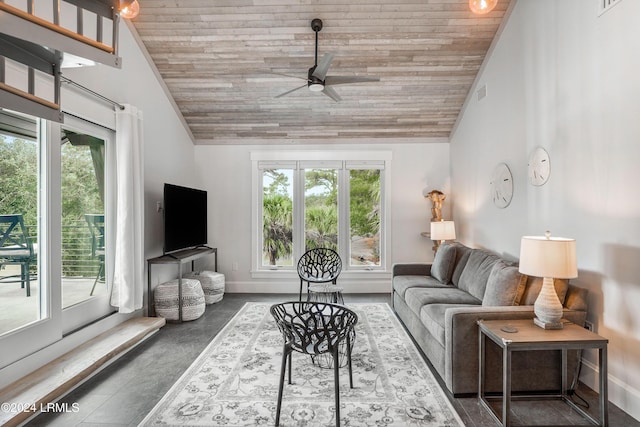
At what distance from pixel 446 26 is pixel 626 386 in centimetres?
362

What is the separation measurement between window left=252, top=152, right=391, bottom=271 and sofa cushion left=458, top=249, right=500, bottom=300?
193 cm

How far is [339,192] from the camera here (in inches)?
224

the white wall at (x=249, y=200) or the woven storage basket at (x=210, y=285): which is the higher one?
the white wall at (x=249, y=200)

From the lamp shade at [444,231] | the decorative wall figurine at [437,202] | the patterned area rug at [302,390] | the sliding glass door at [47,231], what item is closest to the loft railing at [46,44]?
the sliding glass door at [47,231]

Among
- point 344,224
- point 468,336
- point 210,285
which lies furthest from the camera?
point 344,224

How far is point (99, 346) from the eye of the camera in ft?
10.0

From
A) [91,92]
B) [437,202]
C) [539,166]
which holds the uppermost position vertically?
[91,92]

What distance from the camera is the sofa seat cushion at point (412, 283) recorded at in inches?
156

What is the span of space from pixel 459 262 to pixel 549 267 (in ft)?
6.18

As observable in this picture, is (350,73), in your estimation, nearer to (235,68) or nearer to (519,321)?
(235,68)

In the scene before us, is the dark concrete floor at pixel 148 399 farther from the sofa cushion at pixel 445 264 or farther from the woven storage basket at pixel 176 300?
the sofa cushion at pixel 445 264

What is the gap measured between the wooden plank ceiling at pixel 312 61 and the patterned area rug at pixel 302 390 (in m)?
3.16

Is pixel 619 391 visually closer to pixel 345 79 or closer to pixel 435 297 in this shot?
pixel 435 297

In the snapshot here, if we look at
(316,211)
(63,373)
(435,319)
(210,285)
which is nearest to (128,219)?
(63,373)
